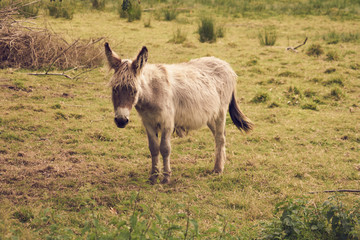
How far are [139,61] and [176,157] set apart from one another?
2162 mm

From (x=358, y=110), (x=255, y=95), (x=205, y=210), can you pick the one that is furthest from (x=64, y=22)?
(x=205, y=210)

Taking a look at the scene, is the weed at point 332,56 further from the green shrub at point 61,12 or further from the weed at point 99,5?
the weed at point 99,5

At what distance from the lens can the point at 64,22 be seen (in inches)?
583

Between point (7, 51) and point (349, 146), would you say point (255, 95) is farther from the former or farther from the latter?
point (7, 51)

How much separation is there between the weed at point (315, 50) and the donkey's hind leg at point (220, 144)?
782 centimetres

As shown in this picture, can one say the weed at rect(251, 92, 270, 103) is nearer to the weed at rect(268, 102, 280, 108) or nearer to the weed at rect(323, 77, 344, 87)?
the weed at rect(268, 102, 280, 108)

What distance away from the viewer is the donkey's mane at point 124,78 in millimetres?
4262

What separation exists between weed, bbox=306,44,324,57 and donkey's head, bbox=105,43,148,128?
9.32 metres

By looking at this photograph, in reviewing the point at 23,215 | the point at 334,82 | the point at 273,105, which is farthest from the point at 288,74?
the point at 23,215

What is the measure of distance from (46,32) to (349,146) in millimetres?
8148

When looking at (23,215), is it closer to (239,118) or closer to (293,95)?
(239,118)

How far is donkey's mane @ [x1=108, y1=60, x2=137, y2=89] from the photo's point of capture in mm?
4262

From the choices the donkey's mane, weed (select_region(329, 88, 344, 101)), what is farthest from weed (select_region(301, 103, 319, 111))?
the donkey's mane

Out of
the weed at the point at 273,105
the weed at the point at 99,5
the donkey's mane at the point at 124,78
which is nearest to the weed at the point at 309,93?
the weed at the point at 273,105
